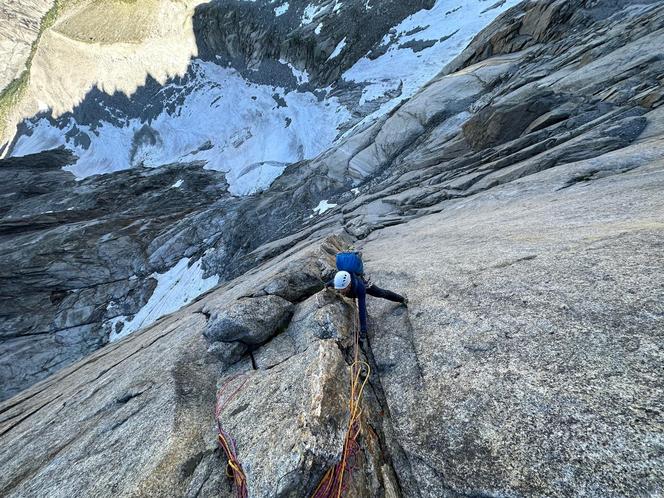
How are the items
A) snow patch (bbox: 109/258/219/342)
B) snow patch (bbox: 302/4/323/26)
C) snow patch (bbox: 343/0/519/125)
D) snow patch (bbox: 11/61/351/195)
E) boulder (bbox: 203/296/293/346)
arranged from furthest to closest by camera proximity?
snow patch (bbox: 302/4/323/26) < snow patch (bbox: 11/61/351/195) < snow patch (bbox: 343/0/519/125) < snow patch (bbox: 109/258/219/342) < boulder (bbox: 203/296/293/346)

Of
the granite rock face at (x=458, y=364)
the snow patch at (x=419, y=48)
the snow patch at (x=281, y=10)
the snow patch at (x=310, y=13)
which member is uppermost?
the snow patch at (x=281, y=10)

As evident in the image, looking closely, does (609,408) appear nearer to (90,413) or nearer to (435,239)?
(435,239)

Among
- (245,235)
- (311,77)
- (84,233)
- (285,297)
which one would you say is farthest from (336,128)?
(285,297)

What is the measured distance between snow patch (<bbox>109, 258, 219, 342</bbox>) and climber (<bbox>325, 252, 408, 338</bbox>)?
26.1 metres

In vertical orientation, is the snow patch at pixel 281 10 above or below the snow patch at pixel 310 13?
above

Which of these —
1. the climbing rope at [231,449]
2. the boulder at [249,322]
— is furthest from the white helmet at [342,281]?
the climbing rope at [231,449]

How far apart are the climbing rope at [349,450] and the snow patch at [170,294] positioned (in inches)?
1111

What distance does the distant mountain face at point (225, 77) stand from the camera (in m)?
45.8

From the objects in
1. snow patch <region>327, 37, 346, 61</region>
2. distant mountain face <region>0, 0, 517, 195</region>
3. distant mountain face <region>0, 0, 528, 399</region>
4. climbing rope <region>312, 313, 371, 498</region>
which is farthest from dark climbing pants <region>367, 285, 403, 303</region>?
snow patch <region>327, 37, 346, 61</region>

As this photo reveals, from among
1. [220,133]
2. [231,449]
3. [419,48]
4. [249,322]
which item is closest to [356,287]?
[249,322]

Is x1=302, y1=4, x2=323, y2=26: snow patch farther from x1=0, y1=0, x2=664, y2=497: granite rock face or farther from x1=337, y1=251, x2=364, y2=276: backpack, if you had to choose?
x1=337, y1=251, x2=364, y2=276: backpack

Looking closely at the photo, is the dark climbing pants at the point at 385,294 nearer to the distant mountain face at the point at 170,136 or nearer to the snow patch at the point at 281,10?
the distant mountain face at the point at 170,136

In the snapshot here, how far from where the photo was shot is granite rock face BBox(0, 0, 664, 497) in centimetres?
390

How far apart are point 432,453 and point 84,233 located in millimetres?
48105
